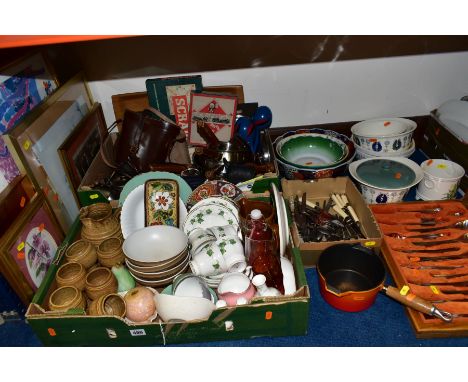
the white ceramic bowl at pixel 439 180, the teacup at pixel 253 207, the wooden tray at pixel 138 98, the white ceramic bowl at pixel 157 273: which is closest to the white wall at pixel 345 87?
the wooden tray at pixel 138 98

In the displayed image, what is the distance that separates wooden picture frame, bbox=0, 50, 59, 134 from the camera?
96cm

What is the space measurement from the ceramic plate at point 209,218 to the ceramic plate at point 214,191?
73 mm

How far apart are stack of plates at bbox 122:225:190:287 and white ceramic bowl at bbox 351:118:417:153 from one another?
0.79 metres

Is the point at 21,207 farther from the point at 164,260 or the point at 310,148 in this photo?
the point at 310,148

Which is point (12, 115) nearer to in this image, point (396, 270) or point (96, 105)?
point (96, 105)

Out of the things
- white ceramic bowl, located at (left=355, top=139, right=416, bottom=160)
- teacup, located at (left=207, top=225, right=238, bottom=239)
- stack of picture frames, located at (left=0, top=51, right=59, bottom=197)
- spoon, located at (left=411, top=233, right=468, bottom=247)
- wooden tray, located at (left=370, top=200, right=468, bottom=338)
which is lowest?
wooden tray, located at (left=370, top=200, right=468, bottom=338)

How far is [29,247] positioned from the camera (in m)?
0.95

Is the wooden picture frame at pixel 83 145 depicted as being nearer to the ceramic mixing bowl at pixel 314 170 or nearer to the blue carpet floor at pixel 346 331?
the blue carpet floor at pixel 346 331

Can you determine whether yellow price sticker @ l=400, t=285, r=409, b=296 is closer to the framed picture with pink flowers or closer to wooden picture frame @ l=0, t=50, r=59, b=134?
the framed picture with pink flowers

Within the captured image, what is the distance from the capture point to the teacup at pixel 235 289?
843 mm

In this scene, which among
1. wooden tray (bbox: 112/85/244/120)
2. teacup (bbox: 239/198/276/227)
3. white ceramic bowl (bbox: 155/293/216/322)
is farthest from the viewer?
wooden tray (bbox: 112/85/244/120)

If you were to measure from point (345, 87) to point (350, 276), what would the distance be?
82 centimetres

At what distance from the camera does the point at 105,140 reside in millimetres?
1338

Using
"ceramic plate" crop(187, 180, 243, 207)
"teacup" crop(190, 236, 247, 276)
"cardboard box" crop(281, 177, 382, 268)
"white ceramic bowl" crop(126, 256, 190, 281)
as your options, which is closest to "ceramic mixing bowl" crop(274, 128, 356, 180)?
"cardboard box" crop(281, 177, 382, 268)
